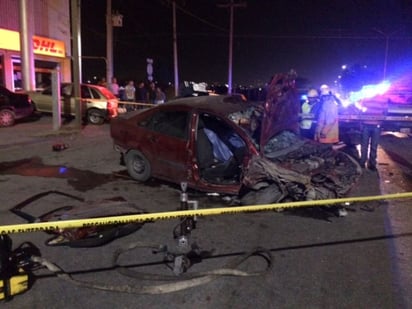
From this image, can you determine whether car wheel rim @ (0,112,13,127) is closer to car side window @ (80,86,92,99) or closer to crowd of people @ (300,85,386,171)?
car side window @ (80,86,92,99)

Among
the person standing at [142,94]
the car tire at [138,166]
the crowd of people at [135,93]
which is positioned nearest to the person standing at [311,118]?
the car tire at [138,166]

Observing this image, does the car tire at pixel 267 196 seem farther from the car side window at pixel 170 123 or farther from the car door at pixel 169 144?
the car side window at pixel 170 123

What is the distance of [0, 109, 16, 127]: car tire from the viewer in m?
15.5

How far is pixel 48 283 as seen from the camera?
388 cm

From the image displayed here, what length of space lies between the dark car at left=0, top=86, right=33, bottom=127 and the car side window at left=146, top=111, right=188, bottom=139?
10184mm

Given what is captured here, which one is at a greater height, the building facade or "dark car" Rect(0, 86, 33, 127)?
the building facade

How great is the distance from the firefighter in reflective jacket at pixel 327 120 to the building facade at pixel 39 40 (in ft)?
56.1

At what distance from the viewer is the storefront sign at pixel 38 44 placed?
Answer: 69.1 feet

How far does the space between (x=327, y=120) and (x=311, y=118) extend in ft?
2.12

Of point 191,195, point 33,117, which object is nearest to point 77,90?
point 33,117

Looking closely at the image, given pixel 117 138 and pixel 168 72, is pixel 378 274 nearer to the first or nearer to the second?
pixel 117 138

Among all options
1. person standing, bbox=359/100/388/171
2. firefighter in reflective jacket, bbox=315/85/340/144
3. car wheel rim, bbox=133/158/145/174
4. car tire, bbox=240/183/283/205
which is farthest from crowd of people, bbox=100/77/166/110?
car tire, bbox=240/183/283/205

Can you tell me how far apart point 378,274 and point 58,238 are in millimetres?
3415

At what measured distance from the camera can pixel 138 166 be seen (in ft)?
25.6
